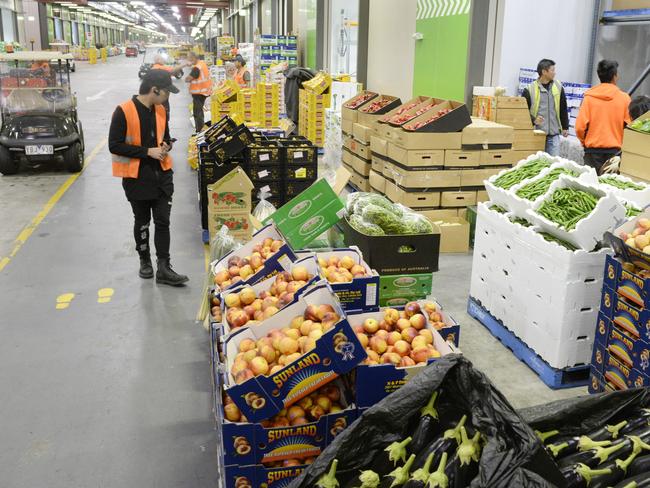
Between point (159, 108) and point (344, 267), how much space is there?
8.73 ft

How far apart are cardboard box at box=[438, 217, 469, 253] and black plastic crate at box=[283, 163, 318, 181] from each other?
5.60 feet

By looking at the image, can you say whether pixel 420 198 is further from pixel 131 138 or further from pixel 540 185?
pixel 131 138

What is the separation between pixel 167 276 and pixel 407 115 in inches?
139

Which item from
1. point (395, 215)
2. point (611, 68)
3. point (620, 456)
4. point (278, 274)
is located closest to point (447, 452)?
point (620, 456)

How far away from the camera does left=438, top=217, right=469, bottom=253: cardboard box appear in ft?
22.1

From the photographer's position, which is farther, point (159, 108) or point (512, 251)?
point (159, 108)

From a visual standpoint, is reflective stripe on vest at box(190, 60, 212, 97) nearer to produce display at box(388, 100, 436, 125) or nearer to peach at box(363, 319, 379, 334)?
produce display at box(388, 100, 436, 125)

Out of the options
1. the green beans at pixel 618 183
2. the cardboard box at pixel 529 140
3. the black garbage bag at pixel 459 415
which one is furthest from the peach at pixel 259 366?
the cardboard box at pixel 529 140

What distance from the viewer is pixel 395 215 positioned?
448 cm

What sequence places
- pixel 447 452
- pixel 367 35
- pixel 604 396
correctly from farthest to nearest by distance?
pixel 367 35 → pixel 604 396 → pixel 447 452

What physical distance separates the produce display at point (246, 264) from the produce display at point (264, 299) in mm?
296

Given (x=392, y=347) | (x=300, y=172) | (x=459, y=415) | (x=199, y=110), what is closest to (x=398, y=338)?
(x=392, y=347)

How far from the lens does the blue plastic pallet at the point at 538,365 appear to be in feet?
13.3

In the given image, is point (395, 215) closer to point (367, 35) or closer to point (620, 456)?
point (620, 456)
